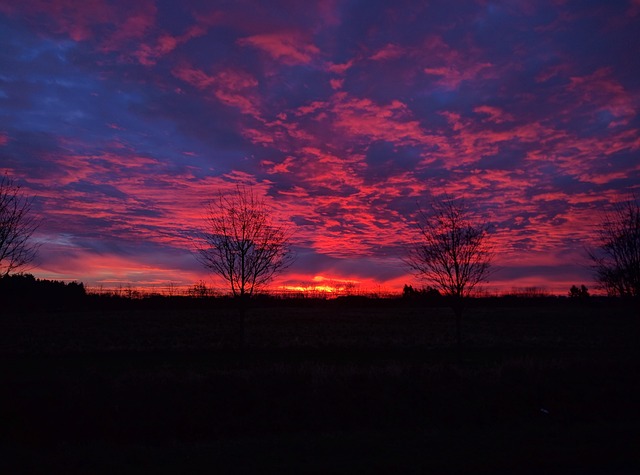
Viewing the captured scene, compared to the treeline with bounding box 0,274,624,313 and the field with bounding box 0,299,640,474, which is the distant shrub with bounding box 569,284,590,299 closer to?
the treeline with bounding box 0,274,624,313

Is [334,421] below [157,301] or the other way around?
below

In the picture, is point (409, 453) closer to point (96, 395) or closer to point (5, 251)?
point (96, 395)

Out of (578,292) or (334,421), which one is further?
(578,292)

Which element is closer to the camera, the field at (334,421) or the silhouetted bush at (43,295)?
the field at (334,421)

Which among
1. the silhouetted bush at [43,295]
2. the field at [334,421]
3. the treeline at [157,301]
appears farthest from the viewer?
the treeline at [157,301]

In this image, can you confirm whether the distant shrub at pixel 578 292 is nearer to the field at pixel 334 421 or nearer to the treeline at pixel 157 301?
the treeline at pixel 157 301

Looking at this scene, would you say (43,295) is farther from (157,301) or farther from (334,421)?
(334,421)

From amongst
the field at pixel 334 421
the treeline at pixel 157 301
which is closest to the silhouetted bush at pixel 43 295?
the treeline at pixel 157 301

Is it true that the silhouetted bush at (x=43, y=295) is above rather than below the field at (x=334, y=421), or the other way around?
above

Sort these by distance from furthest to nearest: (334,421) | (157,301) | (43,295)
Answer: (43,295) → (157,301) → (334,421)

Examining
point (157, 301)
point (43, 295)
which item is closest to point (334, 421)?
point (157, 301)

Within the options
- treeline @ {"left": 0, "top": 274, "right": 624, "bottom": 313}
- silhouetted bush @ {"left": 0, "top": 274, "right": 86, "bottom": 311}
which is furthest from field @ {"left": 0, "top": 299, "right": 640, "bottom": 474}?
silhouetted bush @ {"left": 0, "top": 274, "right": 86, "bottom": 311}

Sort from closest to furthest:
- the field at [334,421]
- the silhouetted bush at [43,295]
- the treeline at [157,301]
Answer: the field at [334,421], the silhouetted bush at [43,295], the treeline at [157,301]

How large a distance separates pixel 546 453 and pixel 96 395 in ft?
38.3
